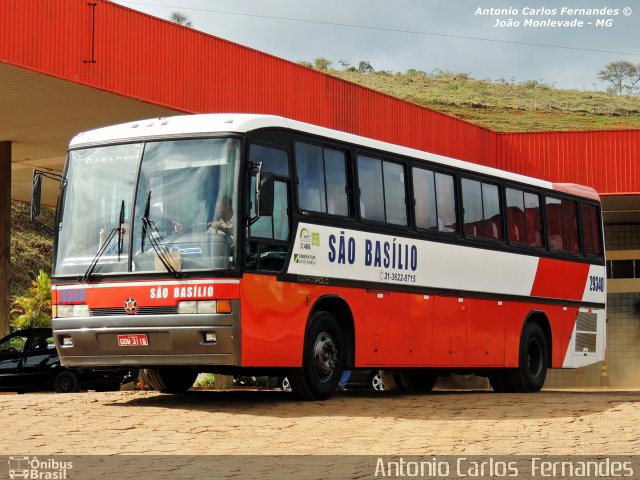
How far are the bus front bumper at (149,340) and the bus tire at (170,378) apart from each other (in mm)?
2222

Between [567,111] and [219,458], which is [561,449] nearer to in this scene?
[219,458]

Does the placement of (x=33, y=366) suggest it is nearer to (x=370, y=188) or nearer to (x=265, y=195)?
(x=370, y=188)

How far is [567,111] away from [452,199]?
297 feet

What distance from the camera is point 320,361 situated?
15.7 metres

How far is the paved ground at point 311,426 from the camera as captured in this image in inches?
442

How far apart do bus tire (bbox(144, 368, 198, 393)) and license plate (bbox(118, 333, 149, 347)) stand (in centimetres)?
250

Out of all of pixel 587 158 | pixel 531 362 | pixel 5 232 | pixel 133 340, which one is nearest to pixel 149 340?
pixel 133 340

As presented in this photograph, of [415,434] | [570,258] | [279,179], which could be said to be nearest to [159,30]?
[570,258]

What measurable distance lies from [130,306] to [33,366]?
11273 mm

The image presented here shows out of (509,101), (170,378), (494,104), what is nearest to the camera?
(170,378)

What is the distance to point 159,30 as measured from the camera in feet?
85.1

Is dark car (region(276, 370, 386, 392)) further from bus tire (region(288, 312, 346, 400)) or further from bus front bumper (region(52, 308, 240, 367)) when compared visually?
bus front bumper (region(52, 308, 240, 367))

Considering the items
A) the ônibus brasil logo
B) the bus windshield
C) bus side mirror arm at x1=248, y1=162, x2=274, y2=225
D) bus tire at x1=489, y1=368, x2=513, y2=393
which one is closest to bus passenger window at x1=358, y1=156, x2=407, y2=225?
bus side mirror arm at x1=248, y1=162, x2=274, y2=225

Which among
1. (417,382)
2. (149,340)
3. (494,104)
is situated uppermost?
(494,104)
